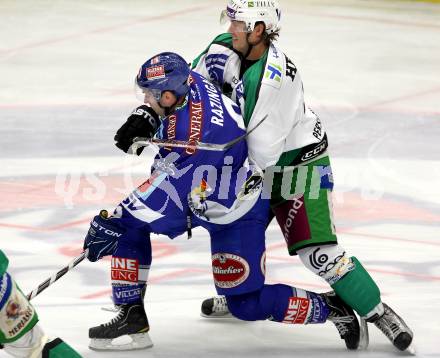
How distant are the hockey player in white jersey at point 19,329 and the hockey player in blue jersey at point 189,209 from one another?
779mm

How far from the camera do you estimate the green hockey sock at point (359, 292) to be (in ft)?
15.4

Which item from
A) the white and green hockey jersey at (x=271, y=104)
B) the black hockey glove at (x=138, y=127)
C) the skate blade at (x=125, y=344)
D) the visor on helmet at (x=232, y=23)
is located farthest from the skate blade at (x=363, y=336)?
the visor on helmet at (x=232, y=23)

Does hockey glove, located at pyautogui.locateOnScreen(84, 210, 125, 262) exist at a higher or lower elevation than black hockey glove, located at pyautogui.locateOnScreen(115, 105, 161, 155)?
lower

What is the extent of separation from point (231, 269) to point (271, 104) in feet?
1.91

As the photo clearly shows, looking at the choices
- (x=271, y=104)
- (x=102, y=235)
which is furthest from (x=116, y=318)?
(x=271, y=104)

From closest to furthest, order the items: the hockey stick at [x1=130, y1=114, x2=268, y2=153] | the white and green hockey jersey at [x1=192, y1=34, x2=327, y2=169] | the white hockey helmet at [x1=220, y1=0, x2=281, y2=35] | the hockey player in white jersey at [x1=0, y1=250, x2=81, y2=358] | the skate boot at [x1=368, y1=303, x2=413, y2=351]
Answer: the hockey player in white jersey at [x1=0, y1=250, x2=81, y2=358] → the hockey stick at [x1=130, y1=114, x2=268, y2=153] → the white and green hockey jersey at [x1=192, y1=34, x2=327, y2=169] → the skate boot at [x1=368, y1=303, x2=413, y2=351] → the white hockey helmet at [x1=220, y1=0, x2=281, y2=35]

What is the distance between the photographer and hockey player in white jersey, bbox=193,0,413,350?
4574 mm

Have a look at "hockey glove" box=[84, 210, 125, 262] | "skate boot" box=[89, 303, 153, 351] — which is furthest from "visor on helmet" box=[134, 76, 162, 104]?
"skate boot" box=[89, 303, 153, 351]

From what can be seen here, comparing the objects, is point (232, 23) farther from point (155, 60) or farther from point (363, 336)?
point (363, 336)

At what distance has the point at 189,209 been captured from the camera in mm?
4492

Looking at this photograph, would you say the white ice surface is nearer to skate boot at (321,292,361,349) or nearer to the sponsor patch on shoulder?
skate boot at (321,292,361,349)

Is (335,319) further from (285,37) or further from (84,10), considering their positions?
(84,10)

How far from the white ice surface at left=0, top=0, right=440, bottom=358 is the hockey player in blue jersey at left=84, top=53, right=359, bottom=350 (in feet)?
0.58

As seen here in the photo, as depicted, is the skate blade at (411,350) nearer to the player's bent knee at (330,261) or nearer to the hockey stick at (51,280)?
the player's bent knee at (330,261)
